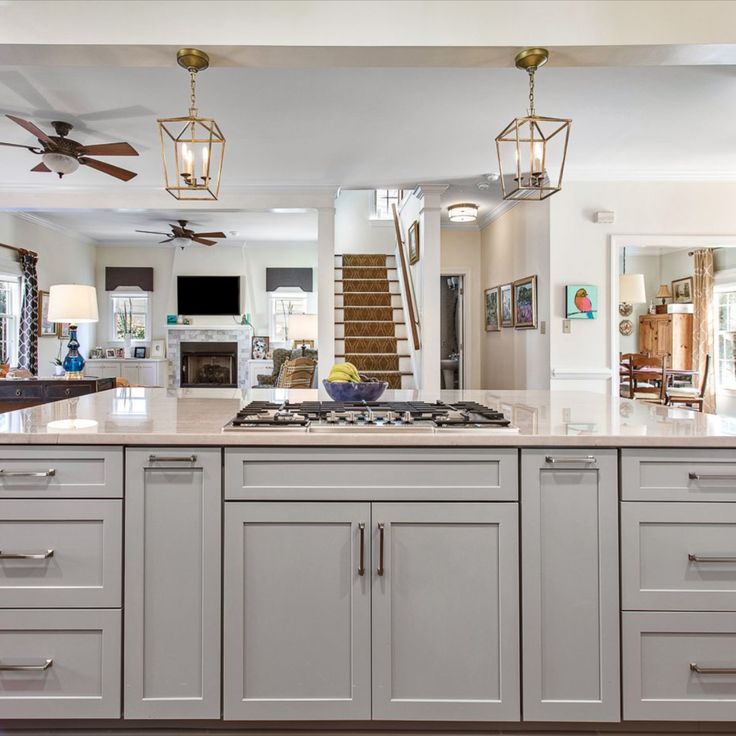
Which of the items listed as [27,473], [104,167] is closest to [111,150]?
[104,167]

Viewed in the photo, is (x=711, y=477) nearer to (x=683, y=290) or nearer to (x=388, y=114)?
(x=388, y=114)

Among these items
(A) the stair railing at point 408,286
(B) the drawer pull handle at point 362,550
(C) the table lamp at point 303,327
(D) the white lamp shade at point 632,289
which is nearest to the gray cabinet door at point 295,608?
(B) the drawer pull handle at point 362,550

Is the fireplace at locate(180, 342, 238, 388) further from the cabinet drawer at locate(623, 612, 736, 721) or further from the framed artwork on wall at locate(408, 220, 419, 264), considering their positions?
the cabinet drawer at locate(623, 612, 736, 721)

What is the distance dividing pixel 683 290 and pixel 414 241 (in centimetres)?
464

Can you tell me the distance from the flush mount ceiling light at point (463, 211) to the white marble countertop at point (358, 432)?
4.49 metres

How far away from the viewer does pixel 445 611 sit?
1685 millimetres

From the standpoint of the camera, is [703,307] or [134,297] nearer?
[703,307]

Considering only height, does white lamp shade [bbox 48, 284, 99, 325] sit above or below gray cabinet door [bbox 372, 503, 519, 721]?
above

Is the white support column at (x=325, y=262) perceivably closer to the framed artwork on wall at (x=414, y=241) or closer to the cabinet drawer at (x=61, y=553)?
the framed artwork on wall at (x=414, y=241)

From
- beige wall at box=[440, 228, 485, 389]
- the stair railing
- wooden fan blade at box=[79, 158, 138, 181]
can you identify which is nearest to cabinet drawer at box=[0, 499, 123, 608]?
wooden fan blade at box=[79, 158, 138, 181]

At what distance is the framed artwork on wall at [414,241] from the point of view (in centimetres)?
646

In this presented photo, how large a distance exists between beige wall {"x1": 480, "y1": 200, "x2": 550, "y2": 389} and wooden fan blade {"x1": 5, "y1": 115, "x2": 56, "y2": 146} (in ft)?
13.4

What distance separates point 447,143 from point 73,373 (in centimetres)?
381

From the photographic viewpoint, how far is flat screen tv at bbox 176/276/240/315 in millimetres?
9711
